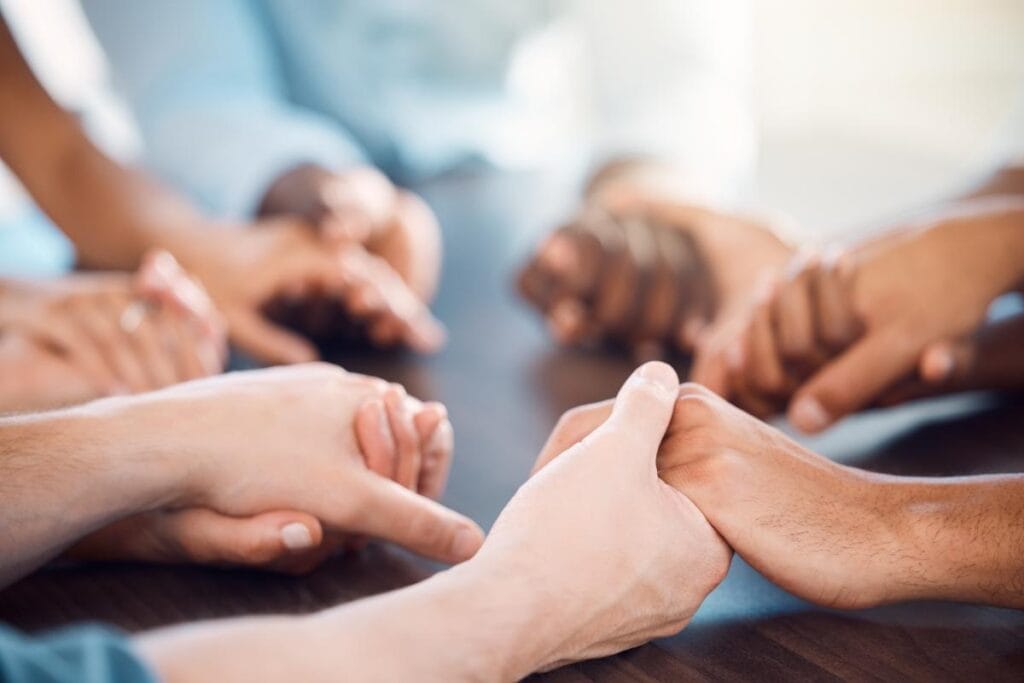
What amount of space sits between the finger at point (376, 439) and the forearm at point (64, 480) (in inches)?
5.1

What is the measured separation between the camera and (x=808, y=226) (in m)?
1.84

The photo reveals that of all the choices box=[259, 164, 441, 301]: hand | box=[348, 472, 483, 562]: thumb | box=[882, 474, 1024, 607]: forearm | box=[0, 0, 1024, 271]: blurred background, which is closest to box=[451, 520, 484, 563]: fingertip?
box=[348, 472, 483, 562]: thumb

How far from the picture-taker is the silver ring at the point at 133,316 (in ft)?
2.92

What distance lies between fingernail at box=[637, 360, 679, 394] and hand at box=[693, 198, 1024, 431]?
0.77 ft

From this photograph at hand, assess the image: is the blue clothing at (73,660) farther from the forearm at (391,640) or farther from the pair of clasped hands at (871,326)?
the pair of clasped hands at (871,326)

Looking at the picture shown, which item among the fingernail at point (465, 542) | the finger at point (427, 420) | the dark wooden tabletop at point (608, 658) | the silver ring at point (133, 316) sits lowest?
the dark wooden tabletop at point (608, 658)

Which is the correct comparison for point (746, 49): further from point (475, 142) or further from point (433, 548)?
point (433, 548)

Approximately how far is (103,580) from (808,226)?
5.09 ft

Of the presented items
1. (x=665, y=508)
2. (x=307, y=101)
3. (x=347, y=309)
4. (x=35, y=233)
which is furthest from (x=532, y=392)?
(x=307, y=101)

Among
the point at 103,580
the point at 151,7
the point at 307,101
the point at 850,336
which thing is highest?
the point at 151,7

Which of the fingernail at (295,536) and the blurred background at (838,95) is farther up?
the blurred background at (838,95)

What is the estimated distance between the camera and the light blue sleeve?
56.7 inches

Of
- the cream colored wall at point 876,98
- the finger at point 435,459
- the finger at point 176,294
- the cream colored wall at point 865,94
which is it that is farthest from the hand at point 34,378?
the cream colored wall at point 876,98

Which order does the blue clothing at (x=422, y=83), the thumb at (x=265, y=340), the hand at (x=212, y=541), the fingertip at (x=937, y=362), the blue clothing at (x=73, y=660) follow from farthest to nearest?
the blue clothing at (x=422, y=83)
the thumb at (x=265, y=340)
the fingertip at (x=937, y=362)
the hand at (x=212, y=541)
the blue clothing at (x=73, y=660)
